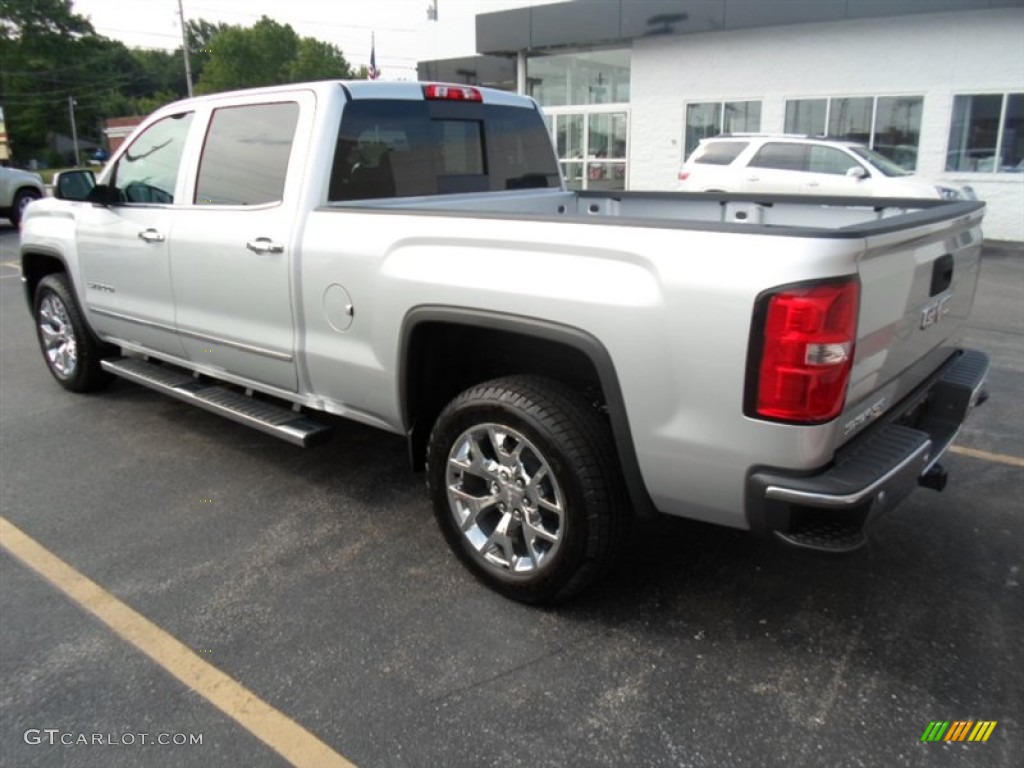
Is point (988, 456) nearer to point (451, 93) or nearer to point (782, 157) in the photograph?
point (451, 93)

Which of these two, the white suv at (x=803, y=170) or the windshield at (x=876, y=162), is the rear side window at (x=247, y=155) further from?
the windshield at (x=876, y=162)

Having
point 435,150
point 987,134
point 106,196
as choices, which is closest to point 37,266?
point 106,196

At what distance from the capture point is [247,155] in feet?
13.3

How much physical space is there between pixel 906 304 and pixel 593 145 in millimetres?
18261

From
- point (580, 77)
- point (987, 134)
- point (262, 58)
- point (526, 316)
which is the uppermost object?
point (262, 58)

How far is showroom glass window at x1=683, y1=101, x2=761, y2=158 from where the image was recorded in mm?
17141

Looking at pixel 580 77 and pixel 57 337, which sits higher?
pixel 580 77

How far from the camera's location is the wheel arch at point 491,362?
8.93ft

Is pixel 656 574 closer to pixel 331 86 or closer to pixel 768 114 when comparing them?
pixel 331 86

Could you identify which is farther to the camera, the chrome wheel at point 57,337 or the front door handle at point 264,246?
the chrome wheel at point 57,337

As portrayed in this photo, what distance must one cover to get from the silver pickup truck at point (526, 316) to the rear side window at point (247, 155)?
0.6 inches

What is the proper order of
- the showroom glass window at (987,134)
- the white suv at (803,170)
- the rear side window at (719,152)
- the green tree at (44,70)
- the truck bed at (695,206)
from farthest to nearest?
the green tree at (44,70) → the showroom glass window at (987,134) → the rear side window at (719,152) → the white suv at (803,170) → the truck bed at (695,206)

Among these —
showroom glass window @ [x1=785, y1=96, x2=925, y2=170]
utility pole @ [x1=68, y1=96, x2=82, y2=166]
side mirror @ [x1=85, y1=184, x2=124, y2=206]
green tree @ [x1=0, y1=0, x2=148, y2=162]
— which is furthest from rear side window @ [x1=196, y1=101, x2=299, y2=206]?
utility pole @ [x1=68, y1=96, x2=82, y2=166]

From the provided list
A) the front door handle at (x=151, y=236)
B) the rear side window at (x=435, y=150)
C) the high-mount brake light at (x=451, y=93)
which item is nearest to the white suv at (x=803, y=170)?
the rear side window at (x=435, y=150)
